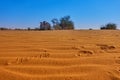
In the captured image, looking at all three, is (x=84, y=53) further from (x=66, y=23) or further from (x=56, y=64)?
(x=66, y=23)

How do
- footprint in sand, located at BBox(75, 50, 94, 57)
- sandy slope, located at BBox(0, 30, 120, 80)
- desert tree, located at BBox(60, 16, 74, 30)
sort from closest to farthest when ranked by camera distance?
sandy slope, located at BBox(0, 30, 120, 80) → footprint in sand, located at BBox(75, 50, 94, 57) → desert tree, located at BBox(60, 16, 74, 30)

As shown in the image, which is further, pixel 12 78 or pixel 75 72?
pixel 75 72

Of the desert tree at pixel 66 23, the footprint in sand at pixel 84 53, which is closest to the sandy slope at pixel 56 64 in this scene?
the footprint in sand at pixel 84 53

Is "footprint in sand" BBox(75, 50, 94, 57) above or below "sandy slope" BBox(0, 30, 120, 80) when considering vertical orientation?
above

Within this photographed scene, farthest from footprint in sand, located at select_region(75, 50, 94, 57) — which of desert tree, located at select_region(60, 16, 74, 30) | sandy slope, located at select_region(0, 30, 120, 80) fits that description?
desert tree, located at select_region(60, 16, 74, 30)

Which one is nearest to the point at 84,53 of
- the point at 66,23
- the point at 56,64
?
the point at 56,64

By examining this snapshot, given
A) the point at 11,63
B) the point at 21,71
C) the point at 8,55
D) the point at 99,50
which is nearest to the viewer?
the point at 21,71

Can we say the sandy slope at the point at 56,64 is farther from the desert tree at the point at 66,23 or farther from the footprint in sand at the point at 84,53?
the desert tree at the point at 66,23

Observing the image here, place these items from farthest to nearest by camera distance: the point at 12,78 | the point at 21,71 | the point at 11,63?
the point at 11,63
the point at 21,71
the point at 12,78

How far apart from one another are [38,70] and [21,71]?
0.17 metres

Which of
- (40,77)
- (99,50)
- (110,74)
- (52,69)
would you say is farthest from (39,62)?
(99,50)

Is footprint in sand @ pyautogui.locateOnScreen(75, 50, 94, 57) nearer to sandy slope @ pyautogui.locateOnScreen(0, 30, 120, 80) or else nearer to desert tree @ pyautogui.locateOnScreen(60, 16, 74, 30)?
sandy slope @ pyautogui.locateOnScreen(0, 30, 120, 80)

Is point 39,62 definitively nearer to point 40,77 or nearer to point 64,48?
point 40,77

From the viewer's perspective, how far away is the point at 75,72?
9.01 ft
